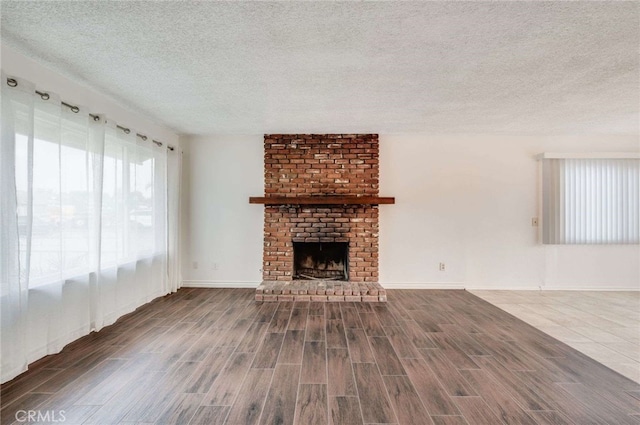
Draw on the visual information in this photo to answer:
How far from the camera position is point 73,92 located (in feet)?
8.59

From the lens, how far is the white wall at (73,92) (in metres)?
2.10

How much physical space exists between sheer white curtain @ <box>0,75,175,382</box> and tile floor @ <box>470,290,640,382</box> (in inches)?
181

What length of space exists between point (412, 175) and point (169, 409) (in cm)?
410

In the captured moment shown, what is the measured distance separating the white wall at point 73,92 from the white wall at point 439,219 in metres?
1.19

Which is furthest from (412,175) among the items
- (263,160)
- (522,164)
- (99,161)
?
(99,161)

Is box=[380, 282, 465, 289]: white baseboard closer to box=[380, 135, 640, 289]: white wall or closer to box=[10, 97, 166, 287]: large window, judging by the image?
box=[380, 135, 640, 289]: white wall

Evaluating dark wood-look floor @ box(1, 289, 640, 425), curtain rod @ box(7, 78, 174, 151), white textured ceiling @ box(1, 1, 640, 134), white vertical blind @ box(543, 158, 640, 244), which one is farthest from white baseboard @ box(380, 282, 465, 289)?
curtain rod @ box(7, 78, 174, 151)

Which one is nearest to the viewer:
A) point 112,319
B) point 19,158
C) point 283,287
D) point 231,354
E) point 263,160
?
point 19,158

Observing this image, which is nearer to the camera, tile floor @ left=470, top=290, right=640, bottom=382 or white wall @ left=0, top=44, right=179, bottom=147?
white wall @ left=0, top=44, right=179, bottom=147

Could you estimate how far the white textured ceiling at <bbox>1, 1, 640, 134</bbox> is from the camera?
65.1 inches

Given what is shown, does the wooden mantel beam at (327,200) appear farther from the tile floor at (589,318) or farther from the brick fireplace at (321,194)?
the tile floor at (589,318)

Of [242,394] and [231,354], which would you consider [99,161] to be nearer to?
[231,354]

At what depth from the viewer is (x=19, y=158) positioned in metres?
2.06

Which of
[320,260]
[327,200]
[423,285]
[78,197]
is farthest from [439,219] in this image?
[78,197]
